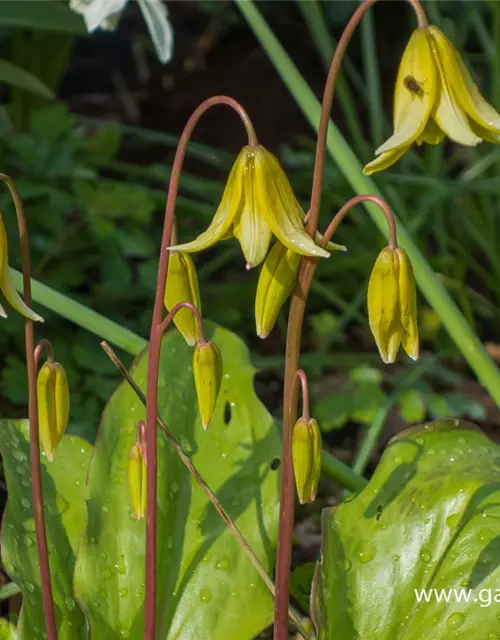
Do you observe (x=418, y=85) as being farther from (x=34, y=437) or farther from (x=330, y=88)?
(x=34, y=437)

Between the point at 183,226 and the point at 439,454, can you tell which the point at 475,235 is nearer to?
the point at 183,226

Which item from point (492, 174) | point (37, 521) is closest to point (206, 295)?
point (492, 174)

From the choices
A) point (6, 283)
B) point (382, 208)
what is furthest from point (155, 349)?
point (382, 208)

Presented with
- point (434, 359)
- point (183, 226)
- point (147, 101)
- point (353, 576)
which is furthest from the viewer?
point (147, 101)

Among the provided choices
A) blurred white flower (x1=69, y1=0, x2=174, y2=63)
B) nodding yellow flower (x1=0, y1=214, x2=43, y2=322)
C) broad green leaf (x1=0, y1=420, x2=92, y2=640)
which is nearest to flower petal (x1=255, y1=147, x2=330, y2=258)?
nodding yellow flower (x1=0, y1=214, x2=43, y2=322)

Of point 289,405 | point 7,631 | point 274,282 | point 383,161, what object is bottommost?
point 7,631

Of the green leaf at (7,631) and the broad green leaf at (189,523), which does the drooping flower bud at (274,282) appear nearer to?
the broad green leaf at (189,523)

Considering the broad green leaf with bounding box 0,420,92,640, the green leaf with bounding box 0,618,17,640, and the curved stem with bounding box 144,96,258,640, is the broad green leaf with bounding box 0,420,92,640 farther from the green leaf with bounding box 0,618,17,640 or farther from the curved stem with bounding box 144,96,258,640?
the curved stem with bounding box 144,96,258,640
